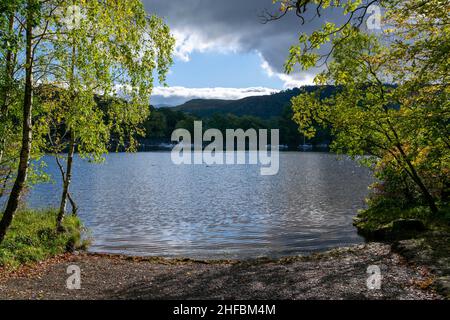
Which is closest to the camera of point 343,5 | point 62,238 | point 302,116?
point 343,5

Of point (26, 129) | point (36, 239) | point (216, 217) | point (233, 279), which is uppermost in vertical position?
point (26, 129)

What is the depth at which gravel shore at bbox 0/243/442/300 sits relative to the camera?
15219 mm

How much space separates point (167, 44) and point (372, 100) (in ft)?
47.7

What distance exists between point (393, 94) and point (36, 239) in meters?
20.4

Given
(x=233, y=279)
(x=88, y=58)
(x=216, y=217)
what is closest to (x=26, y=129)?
(x=88, y=58)

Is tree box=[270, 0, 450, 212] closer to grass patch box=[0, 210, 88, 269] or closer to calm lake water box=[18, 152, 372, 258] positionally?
calm lake water box=[18, 152, 372, 258]

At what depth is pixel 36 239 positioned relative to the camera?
73.1 feet

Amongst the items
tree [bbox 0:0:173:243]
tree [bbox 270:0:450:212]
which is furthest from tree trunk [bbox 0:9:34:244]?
tree [bbox 270:0:450:212]

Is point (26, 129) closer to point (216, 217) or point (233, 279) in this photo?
point (233, 279)

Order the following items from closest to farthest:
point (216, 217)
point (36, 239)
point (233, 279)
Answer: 1. point (233, 279)
2. point (36, 239)
3. point (216, 217)

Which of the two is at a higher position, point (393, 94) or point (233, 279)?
point (393, 94)
